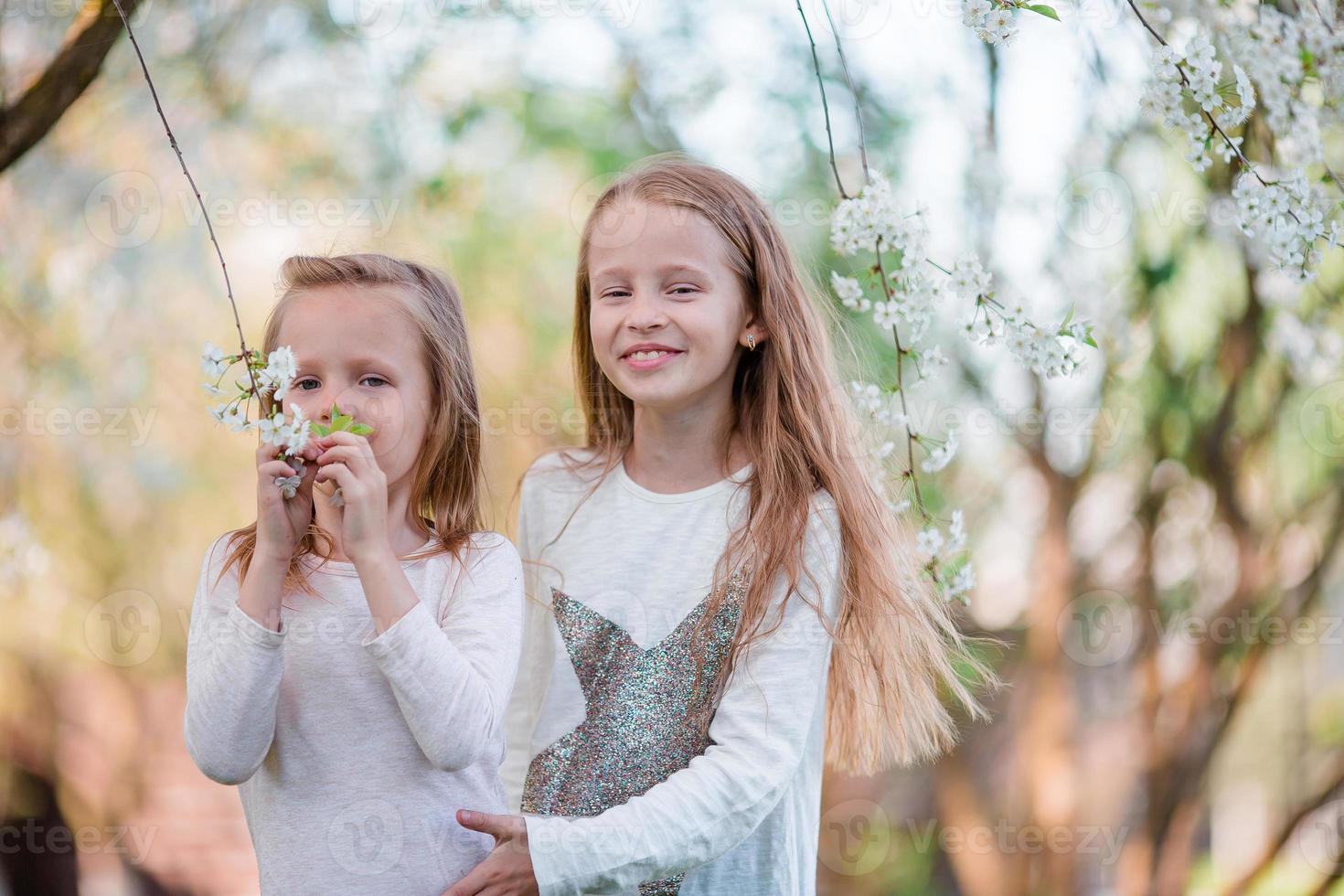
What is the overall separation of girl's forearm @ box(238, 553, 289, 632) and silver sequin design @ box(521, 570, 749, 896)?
400 millimetres

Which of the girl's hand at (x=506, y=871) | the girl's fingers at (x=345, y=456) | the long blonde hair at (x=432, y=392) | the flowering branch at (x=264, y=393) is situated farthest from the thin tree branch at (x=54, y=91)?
the girl's hand at (x=506, y=871)

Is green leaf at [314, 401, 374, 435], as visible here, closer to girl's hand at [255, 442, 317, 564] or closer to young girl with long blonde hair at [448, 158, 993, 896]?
girl's hand at [255, 442, 317, 564]

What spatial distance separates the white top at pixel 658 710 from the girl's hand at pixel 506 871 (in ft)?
0.05

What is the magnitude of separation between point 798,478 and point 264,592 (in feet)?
1.97

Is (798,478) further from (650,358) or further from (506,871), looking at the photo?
(506,871)

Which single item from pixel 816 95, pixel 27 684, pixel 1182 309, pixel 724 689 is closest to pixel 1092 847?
pixel 1182 309

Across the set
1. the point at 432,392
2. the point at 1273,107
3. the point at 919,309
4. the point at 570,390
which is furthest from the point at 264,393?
the point at 570,390

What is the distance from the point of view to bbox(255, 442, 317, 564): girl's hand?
1.00m

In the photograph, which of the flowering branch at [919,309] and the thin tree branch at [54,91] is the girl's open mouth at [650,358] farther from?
the thin tree branch at [54,91]

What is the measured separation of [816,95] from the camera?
2861 mm

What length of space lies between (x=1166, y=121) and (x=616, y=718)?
934 mm

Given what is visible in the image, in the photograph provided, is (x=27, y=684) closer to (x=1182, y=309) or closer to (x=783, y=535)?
(x=783, y=535)

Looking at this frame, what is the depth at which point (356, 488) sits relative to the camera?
1000mm

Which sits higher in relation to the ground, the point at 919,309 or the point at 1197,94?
the point at 1197,94
